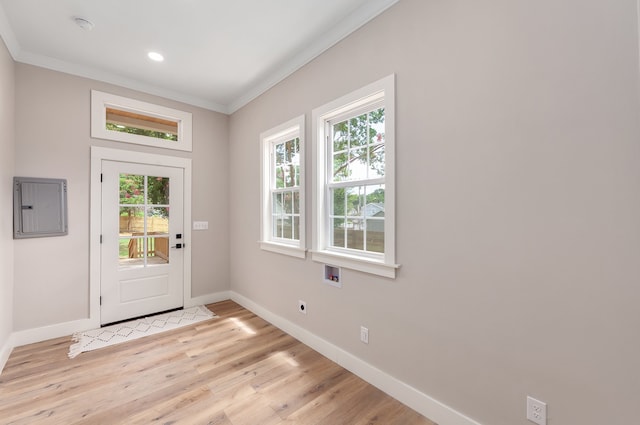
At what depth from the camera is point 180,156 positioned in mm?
3729

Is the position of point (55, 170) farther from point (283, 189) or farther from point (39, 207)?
point (283, 189)

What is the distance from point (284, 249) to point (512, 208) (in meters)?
2.17

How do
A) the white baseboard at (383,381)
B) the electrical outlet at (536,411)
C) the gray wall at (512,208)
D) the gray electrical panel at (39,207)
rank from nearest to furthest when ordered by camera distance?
1. the gray wall at (512,208)
2. the electrical outlet at (536,411)
3. the white baseboard at (383,381)
4. the gray electrical panel at (39,207)

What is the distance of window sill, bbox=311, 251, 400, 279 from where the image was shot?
2006 millimetres

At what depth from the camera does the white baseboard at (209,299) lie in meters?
3.80

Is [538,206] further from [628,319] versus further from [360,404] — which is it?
[360,404]

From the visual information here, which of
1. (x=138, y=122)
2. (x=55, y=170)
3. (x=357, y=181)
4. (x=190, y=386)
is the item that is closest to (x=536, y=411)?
(x=357, y=181)

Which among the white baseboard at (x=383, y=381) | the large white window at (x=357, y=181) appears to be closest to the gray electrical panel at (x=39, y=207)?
the white baseboard at (x=383, y=381)

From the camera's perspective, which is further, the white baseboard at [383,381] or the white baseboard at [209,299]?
the white baseboard at [209,299]

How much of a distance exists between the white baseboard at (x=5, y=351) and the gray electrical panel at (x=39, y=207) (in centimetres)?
96

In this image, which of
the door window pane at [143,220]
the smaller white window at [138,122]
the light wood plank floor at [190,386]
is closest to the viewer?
the light wood plank floor at [190,386]

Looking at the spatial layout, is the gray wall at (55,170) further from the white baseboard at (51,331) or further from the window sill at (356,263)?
the window sill at (356,263)

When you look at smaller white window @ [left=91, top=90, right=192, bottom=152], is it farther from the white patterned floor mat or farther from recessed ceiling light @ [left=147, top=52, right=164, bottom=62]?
the white patterned floor mat

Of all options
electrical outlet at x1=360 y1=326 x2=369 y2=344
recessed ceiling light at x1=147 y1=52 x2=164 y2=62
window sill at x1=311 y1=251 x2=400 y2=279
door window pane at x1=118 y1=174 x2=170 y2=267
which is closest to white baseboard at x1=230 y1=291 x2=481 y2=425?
electrical outlet at x1=360 y1=326 x2=369 y2=344
